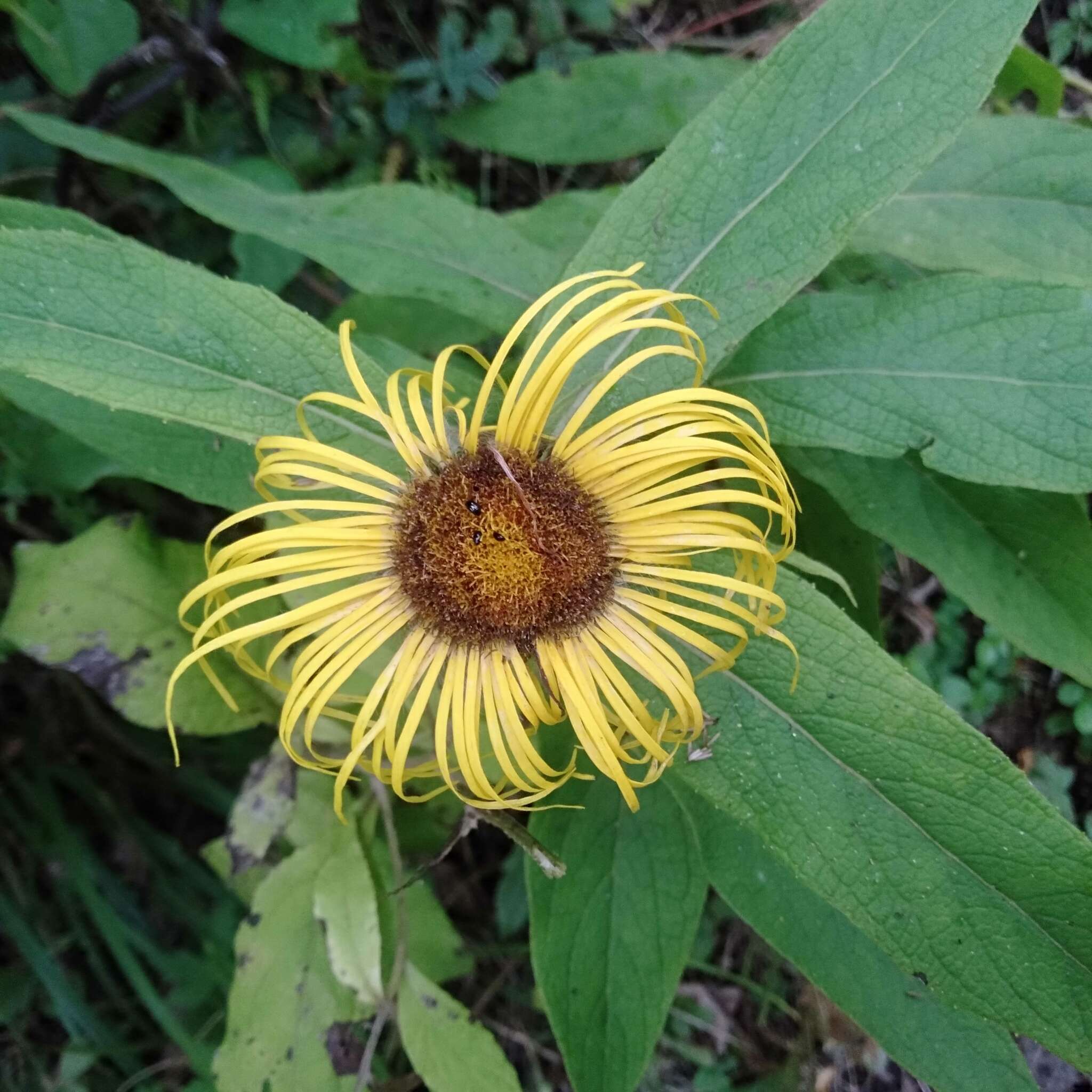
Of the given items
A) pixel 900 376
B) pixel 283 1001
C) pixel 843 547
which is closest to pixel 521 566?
pixel 900 376

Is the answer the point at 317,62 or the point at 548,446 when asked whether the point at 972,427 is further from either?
the point at 317,62

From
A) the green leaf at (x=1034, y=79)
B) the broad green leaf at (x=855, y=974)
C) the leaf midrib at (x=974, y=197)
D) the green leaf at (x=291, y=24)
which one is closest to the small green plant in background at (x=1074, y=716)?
the broad green leaf at (x=855, y=974)

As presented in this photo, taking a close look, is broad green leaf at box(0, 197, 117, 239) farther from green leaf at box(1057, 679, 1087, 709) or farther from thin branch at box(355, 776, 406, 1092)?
green leaf at box(1057, 679, 1087, 709)

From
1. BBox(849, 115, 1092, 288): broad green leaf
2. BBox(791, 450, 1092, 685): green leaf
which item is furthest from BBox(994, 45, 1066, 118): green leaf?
BBox(791, 450, 1092, 685): green leaf

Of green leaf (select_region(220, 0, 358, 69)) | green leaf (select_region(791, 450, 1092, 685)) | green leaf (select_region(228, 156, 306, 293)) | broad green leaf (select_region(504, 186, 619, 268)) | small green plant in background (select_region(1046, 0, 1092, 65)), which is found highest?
small green plant in background (select_region(1046, 0, 1092, 65))

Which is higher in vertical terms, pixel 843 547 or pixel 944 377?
pixel 944 377

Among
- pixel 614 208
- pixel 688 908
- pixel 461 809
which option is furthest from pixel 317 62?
pixel 688 908

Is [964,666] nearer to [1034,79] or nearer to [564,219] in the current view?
[1034,79]
